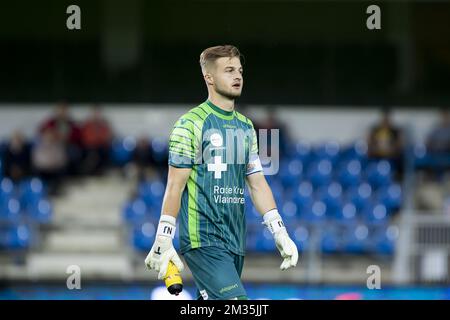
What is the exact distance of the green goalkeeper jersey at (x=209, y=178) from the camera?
665 centimetres

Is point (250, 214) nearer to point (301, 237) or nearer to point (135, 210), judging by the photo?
point (301, 237)

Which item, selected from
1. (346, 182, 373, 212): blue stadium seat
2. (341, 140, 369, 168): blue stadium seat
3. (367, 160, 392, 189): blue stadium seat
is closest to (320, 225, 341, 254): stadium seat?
(346, 182, 373, 212): blue stadium seat

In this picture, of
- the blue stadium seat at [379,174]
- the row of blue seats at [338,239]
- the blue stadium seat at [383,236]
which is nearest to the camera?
the row of blue seats at [338,239]

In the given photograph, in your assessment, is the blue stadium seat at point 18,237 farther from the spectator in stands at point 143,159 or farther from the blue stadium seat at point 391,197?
the blue stadium seat at point 391,197

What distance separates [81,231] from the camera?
53.5 ft

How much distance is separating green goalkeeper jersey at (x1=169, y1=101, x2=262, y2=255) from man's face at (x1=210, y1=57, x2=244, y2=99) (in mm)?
158

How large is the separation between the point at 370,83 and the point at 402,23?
1299mm

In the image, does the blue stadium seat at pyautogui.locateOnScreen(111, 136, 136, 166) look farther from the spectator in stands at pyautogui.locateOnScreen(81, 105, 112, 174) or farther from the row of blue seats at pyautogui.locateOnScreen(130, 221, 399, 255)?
the row of blue seats at pyautogui.locateOnScreen(130, 221, 399, 255)

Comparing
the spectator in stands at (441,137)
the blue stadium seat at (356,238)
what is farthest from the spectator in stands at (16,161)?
the spectator in stands at (441,137)

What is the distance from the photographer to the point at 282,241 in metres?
6.90

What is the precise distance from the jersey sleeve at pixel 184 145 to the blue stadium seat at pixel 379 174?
11058mm

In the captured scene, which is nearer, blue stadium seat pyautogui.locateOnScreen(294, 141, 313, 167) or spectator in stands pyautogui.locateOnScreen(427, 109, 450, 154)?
blue stadium seat pyautogui.locateOnScreen(294, 141, 313, 167)

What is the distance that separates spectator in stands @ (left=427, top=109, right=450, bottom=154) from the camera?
18406mm
